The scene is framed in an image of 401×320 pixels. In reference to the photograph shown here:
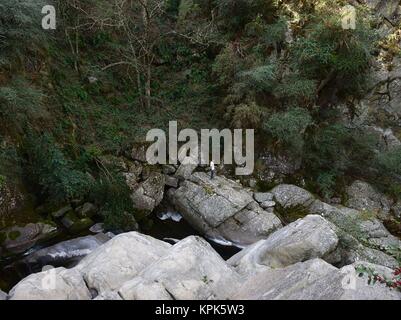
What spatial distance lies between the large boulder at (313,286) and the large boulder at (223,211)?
178 inches

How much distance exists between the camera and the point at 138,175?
40.4ft

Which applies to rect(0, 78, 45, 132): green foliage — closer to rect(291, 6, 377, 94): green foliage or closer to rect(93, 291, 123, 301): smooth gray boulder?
rect(93, 291, 123, 301): smooth gray boulder

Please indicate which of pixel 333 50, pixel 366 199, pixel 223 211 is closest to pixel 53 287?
pixel 223 211

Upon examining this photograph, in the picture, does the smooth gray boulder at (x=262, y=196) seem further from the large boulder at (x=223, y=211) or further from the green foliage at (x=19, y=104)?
the green foliage at (x=19, y=104)

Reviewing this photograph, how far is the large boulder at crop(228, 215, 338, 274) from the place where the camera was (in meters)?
7.29

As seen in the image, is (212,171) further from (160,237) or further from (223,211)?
(160,237)

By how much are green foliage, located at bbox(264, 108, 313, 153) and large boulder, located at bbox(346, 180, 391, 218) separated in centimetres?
229

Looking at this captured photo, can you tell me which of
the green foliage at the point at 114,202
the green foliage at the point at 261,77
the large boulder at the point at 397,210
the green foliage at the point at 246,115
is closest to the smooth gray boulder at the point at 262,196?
the green foliage at the point at 246,115

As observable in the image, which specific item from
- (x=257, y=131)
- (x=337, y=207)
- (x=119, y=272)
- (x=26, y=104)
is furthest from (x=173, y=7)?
(x=119, y=272)

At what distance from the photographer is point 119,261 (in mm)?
7258

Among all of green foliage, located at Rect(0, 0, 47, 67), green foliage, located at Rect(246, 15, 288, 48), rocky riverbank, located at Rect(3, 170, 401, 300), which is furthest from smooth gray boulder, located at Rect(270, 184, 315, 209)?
green foliage, located at Rect(0, 0, 47, 67)

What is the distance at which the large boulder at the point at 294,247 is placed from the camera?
23.9ft

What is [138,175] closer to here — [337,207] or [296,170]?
[296,170]

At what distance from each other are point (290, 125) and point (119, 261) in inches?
278
